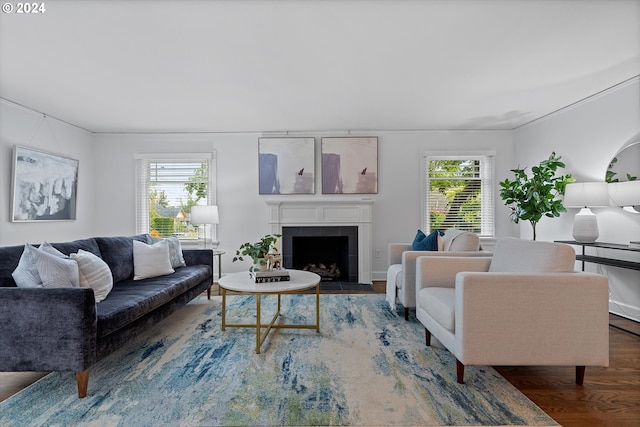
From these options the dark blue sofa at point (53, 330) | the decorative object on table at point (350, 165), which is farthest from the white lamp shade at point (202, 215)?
the dark blue sofa at point (53, 330)

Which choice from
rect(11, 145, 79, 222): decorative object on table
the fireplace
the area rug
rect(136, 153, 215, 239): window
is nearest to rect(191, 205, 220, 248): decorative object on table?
rect(136, 153, 215, 239): window

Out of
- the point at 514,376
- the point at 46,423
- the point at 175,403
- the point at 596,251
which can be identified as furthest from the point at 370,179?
the point at 46,423

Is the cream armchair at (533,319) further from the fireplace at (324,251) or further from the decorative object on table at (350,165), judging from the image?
the decorative object on table at (350,165)

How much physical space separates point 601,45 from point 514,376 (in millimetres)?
2612

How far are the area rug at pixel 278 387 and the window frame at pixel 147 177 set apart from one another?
2662 millimetres

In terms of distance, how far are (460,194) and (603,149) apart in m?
1.87

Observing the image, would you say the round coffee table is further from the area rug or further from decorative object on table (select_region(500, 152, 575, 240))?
decorative object on table (select_region(500, 152, 575, 240))

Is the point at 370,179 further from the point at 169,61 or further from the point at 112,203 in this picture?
the point at 112,203

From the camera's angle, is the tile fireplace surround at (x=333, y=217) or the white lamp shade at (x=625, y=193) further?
the tile fireplace surround at (x=333, y=217)

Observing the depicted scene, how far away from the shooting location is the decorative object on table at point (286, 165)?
502cm

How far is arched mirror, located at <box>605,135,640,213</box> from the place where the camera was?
304cm

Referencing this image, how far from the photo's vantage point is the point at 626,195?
3.08 m

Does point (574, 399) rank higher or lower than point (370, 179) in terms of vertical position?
lower

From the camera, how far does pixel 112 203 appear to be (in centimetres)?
515
